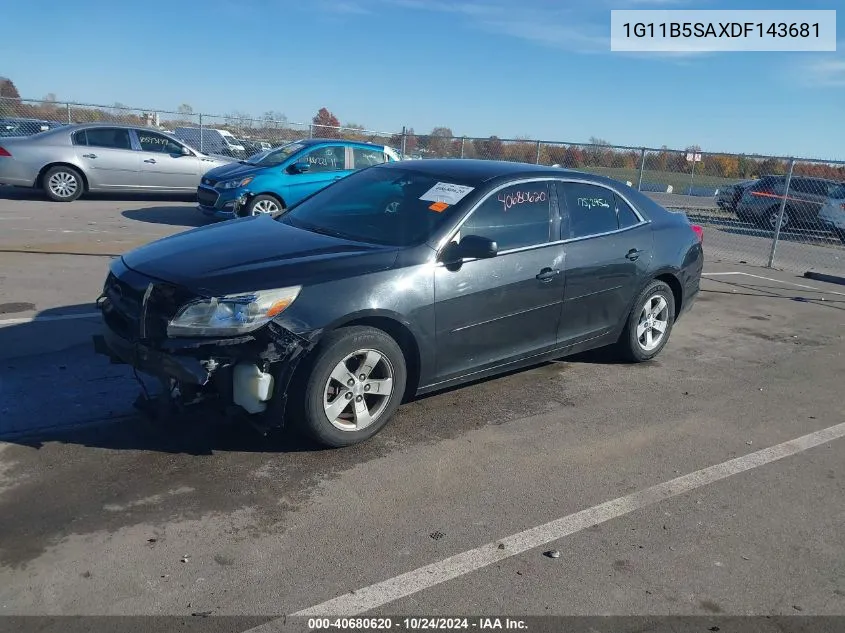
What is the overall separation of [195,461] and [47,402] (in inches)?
51.2

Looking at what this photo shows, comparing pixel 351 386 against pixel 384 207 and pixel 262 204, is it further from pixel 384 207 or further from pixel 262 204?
pixel 262 204

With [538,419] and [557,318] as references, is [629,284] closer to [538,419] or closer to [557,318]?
[557,318]

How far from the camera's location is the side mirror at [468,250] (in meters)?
4.74

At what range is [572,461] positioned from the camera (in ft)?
14.8

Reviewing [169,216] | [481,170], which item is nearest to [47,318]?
[481,170]

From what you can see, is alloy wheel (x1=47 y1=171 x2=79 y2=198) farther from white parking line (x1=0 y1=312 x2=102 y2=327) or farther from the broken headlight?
the broken headlight

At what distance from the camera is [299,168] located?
12438 millimetres

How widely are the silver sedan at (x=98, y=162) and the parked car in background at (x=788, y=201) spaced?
13225 mm

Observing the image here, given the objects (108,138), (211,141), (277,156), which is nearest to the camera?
(277,156)

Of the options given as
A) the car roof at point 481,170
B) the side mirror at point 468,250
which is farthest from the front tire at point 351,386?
the car roof at point 481,170

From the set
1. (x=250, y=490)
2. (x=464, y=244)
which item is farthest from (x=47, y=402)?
(x=464, y=244)

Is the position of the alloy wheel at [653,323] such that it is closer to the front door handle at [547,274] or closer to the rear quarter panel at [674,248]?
the rear quarter panel at [674,248]

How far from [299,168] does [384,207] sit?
7518 millimetres

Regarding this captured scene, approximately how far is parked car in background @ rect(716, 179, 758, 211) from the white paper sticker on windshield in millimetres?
18357
